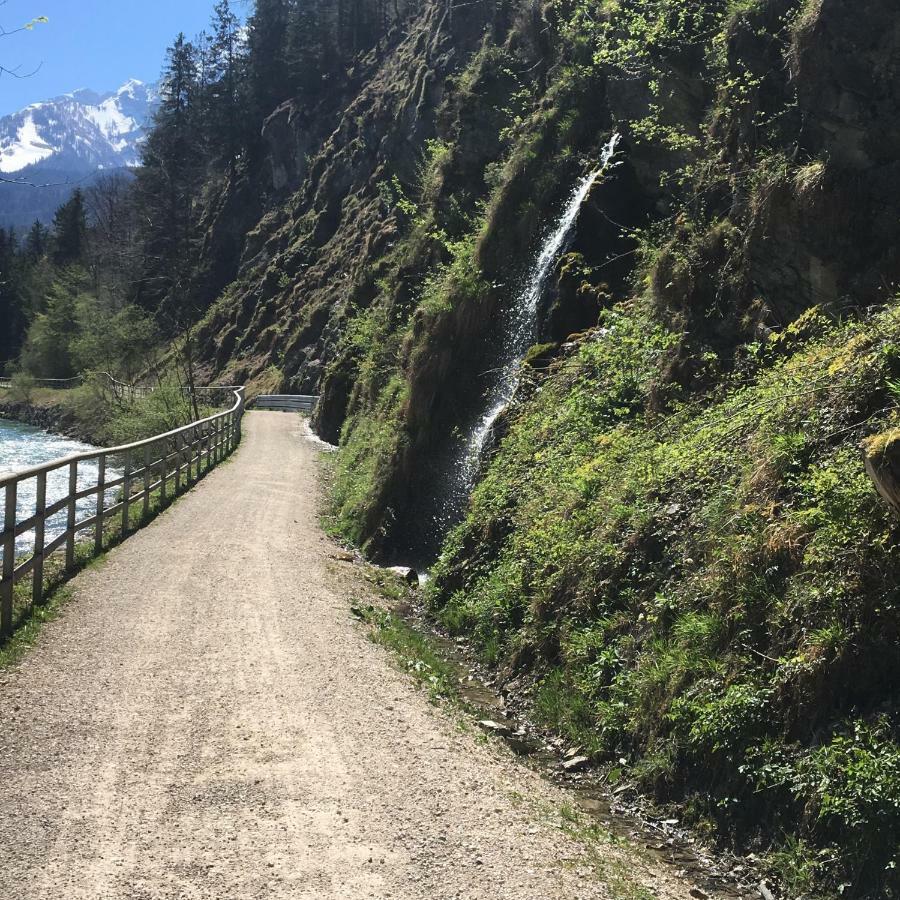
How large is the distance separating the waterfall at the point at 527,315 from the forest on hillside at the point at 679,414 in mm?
80

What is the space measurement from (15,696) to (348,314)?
111 feet

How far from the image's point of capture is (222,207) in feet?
233

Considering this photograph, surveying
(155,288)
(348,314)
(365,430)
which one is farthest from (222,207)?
(365,430)

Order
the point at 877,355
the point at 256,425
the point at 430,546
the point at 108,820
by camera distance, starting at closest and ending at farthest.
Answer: the point at 108,820, the point at 877,355, the point at 430,546, the point at 256,425

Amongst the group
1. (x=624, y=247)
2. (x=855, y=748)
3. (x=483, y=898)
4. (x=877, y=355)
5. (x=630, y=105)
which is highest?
(x=630, y=105)

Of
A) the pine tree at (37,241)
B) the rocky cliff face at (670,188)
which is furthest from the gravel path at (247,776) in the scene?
the pine tree at (37,241)

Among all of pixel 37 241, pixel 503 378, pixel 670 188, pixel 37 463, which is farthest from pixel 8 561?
pixel 37 241

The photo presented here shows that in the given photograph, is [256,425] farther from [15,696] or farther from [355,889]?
[355,889]

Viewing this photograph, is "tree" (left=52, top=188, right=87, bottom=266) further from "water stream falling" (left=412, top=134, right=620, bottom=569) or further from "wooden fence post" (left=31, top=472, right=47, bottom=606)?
"wooden fence post" (left=31, top=472, right=47, bottom=606)

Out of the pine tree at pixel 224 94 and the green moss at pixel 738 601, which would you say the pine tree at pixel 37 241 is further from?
the green moss at pixel 738 601

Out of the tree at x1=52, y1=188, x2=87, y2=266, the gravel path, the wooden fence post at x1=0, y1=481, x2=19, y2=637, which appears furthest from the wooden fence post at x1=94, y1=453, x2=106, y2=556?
the tree at x1=52, y1=188, x2=87, y2=266

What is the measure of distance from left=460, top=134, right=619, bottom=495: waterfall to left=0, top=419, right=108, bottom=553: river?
24.3 feet

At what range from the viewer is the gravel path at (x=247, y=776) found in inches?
176

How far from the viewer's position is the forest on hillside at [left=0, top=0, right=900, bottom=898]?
5434mm
